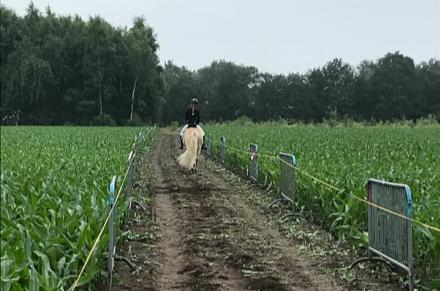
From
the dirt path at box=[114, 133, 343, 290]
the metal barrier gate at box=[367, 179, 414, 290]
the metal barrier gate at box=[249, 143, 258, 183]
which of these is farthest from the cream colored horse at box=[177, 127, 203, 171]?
the metal barrier gate at box=[367, 179, 414, 290]

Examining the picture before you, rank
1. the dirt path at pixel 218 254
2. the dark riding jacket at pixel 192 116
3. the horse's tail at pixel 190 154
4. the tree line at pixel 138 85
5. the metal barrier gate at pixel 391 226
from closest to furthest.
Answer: the metal barrier gate at pixel 391 226 < the dirt path at pixel 218 254 < the dark riding jacket at pixel 192 116 < the horse's tail at pixel 190 154 < the tree line at pixel 138 85

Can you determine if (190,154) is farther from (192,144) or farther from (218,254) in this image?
(218,254)

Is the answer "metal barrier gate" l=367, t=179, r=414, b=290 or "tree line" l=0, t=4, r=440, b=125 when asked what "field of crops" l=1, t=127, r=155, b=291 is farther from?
"tree line" l=0, t=4, r=440, b=125

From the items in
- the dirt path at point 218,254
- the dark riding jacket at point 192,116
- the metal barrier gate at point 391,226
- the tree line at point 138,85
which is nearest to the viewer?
the metal barrier gate at point 391,226

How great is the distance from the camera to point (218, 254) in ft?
26.8

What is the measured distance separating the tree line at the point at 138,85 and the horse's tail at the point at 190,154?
5033 centimetres

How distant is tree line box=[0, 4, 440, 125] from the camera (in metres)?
68.4

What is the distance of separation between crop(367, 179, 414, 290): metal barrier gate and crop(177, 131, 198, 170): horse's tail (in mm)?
10402

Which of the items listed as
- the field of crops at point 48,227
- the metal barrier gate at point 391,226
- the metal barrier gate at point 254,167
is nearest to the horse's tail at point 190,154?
the metal barrier gate at point 254,167

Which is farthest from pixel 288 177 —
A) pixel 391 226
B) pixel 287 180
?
pixel 391 226

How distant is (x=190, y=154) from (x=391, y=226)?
12.0 m

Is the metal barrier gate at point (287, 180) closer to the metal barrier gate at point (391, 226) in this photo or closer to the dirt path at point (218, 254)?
the dirt path at point (218, 254)

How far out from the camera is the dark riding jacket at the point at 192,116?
17455mm


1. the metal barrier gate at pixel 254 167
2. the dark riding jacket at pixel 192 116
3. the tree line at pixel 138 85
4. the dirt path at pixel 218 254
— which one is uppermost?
the tree line at pixel 138 85
